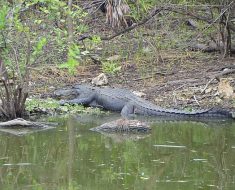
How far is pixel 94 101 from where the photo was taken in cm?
1152

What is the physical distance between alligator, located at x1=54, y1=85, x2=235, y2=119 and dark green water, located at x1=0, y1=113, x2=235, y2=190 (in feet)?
2.14

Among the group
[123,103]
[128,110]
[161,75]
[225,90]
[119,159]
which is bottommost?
[119,159]

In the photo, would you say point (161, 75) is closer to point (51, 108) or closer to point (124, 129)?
point (51, 108)

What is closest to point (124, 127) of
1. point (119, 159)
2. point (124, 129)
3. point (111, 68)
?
point (124, 129)

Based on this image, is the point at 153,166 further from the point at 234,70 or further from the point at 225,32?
the point at 225,32

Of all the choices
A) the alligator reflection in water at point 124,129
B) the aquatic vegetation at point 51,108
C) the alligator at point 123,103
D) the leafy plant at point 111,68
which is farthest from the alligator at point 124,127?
the leafy plant at point 111,68

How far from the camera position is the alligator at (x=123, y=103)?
389 inches

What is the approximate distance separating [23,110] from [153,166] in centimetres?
339

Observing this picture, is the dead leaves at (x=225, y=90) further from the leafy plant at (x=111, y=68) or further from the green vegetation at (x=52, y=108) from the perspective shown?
the leafy plant at (x=111, y=68)

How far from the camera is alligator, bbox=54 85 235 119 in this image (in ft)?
32.4

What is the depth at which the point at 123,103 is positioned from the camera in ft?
36.3

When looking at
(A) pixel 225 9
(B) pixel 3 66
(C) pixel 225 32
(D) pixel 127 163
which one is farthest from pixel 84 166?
(C) pixel 225 32

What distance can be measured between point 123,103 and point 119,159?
4.05 meters

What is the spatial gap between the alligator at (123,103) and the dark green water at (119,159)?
0.65 m
